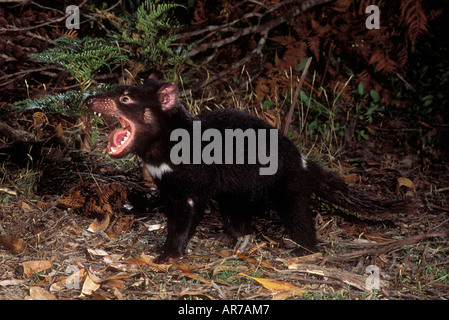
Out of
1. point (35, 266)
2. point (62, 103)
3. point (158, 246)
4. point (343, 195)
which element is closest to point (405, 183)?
point (343, 195)

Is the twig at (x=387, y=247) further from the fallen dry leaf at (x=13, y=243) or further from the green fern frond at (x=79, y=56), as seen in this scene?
the green fern frond at (x=79, y=56)

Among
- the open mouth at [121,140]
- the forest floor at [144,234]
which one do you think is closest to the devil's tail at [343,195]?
the forest floor at [144,234]

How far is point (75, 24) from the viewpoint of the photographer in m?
5.19

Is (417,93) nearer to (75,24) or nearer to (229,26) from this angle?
(229,26)

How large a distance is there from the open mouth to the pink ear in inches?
9.7

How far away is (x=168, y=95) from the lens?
132 inches

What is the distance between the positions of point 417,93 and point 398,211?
2.30m

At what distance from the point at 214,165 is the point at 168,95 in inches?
21.5

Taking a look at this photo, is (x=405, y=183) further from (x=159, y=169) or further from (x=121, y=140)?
(x=121, y=140)

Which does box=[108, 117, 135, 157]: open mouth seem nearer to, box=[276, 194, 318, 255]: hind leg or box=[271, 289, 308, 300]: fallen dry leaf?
box=[276, 194, 318, 255]: hind leg

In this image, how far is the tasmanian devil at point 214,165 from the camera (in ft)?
11.0

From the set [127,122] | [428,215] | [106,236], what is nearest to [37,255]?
[106,236]

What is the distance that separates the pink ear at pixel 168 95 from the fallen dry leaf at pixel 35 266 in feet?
3.86
